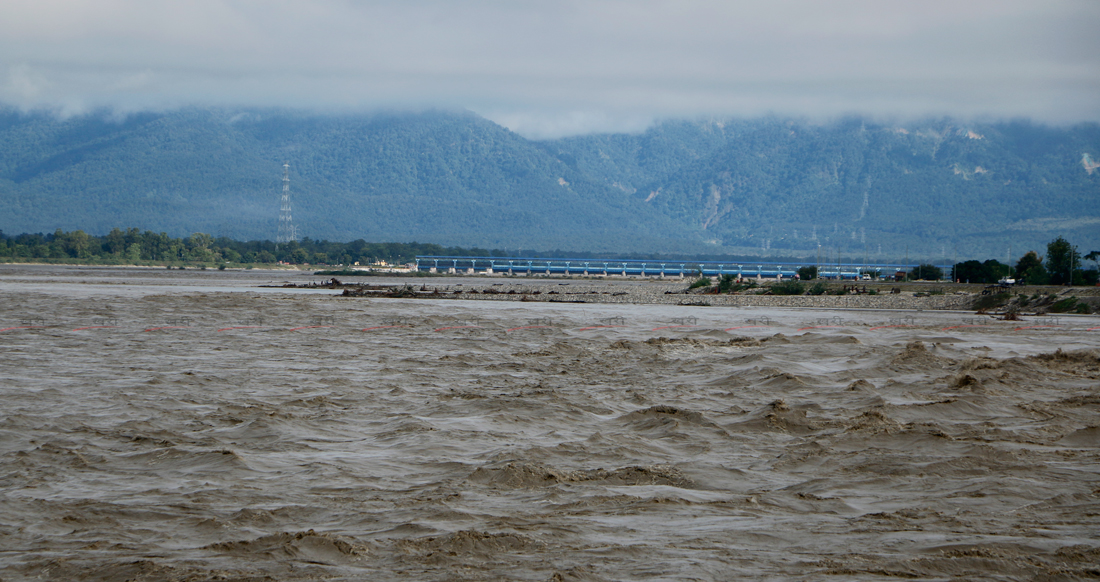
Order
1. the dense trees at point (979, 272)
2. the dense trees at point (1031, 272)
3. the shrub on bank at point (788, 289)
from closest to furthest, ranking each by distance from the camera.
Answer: the shrub on bank at point (788, 289) < the dense trees at point (1031, 272) < the dense trees at point (979, 272)

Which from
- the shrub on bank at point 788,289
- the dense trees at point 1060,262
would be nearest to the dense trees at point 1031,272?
the dense trees at point 1060,262

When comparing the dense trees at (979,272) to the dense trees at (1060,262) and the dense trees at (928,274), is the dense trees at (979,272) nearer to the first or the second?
the dense trees at (928,274)

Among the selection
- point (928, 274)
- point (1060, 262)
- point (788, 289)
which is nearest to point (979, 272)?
point (928, 274)

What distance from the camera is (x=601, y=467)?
11414 millimetres

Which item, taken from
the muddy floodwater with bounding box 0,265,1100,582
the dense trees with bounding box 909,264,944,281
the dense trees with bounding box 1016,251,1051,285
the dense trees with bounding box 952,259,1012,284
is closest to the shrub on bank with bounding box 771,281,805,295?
the dense trees with bounding box 1016,251,1051,285

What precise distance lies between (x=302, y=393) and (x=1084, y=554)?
13.0 meters

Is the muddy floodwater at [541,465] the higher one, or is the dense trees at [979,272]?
the dense trees at [979,272]

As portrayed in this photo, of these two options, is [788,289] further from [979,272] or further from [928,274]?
[928,274]

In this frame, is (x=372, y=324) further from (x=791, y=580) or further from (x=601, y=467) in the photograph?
(x=791, y=580)

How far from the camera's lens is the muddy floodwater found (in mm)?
7723

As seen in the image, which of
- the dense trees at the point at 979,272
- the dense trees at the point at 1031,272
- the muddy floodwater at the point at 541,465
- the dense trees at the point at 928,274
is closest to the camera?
the muddy floodwater at the point at 541,465

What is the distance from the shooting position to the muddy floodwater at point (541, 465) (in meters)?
7.72

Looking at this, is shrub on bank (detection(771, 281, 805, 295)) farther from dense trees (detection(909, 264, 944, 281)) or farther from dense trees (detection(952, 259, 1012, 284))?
dense trees (detection(909, 264, 944, 281))

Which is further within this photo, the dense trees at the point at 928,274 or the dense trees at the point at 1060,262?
the dense trees at the point at 928,274
